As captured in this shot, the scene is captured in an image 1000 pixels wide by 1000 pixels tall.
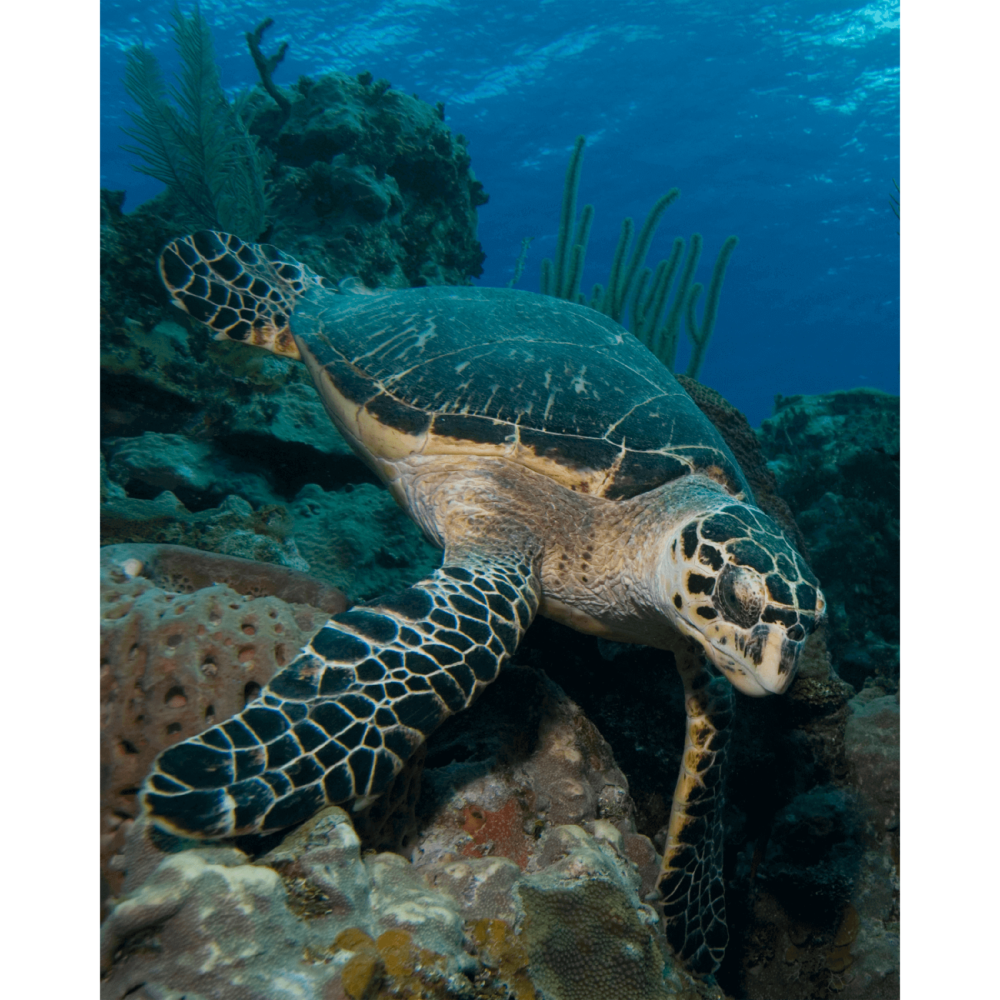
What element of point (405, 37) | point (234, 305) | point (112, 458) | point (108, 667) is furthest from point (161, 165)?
point (405, 37)

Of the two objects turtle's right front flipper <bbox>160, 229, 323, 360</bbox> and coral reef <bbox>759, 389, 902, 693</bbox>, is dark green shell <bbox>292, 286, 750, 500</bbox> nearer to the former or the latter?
turtle's right front flipper <bbox>160, 229, 323, 360</bbox>

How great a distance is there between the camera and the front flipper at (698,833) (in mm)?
2271

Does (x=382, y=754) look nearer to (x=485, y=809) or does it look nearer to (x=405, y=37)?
(x=485, y=809)

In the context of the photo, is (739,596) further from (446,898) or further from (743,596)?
(446,898)

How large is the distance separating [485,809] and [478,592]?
747 millimetres

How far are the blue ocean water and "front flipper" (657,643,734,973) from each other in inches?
807

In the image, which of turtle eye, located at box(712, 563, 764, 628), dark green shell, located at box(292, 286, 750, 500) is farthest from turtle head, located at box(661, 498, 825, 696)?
dark green shell, located at box(292, 286, 750, 500)

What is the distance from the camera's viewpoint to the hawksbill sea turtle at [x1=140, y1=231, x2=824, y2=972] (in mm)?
1444

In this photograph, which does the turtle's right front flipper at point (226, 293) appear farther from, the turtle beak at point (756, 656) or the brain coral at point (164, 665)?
the turtle beak at point (756, 656)

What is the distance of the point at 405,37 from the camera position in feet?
78.6

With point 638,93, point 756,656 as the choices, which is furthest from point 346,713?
point 638,93

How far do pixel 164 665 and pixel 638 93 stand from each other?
3264cm

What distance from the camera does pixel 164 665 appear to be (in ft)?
5.30

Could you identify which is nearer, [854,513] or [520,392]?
[520,392]
